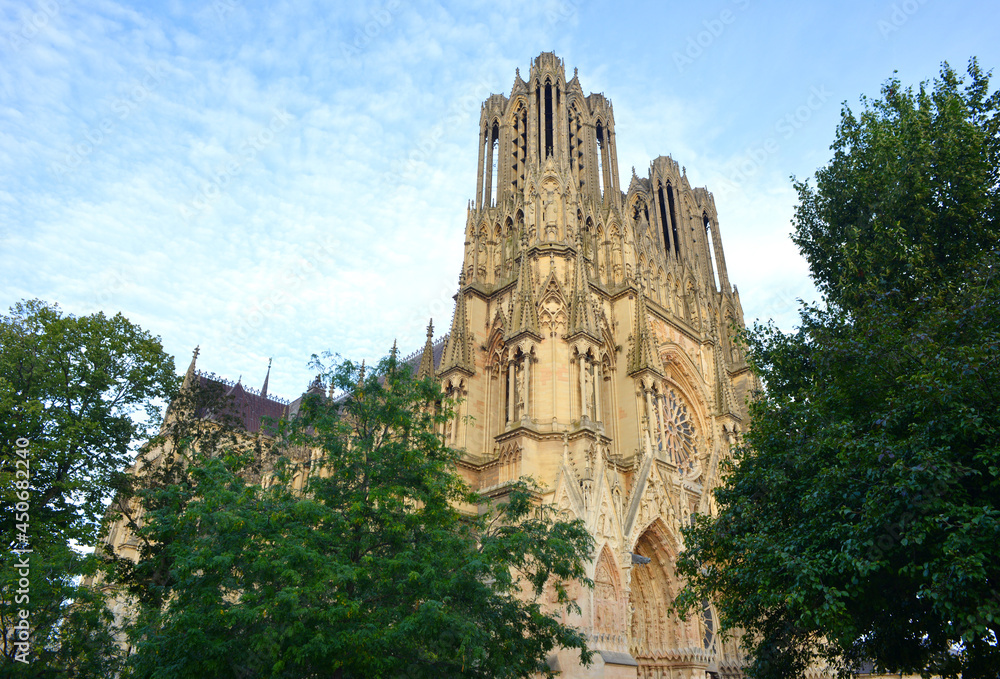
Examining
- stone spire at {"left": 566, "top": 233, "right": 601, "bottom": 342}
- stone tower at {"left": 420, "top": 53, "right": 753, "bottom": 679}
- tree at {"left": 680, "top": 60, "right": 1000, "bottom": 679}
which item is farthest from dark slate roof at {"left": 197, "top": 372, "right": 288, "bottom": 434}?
tree at {"left": 680, "top": 60, "right": 1000, "bottom": 679}

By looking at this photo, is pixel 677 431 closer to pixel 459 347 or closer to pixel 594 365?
pixel 594 365

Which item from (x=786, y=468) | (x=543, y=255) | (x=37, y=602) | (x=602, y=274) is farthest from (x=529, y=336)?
(x=37, y=602)

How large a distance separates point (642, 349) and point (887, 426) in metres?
15.4

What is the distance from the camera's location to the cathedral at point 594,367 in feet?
67.2

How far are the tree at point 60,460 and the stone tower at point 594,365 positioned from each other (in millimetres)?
10719

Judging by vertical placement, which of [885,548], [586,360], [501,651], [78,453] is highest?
[586,360]

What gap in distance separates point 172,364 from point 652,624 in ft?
57.5

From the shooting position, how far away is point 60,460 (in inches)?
674

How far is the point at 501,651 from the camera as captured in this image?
11.9m

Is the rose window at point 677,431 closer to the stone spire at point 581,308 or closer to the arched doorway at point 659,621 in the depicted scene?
the arched doorway at point 659,621

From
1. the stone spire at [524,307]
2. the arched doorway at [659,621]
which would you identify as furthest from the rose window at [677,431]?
the stone spire at [524,307]

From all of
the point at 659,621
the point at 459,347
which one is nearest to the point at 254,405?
the point at 459,347

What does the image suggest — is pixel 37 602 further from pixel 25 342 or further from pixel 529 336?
pixel 529 336

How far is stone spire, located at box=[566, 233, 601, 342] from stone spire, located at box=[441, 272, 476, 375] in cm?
419
